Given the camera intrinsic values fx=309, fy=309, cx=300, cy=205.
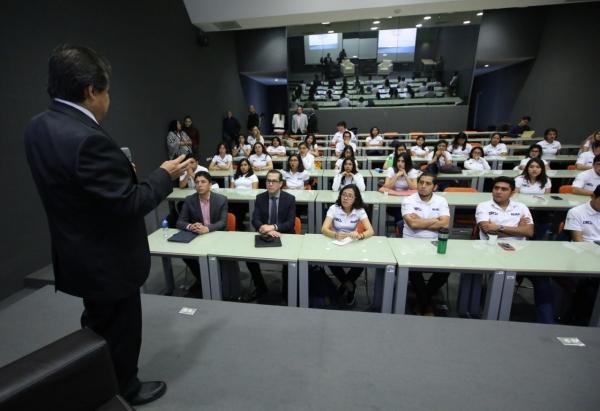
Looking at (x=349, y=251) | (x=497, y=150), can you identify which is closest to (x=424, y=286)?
(x=349, y=251)

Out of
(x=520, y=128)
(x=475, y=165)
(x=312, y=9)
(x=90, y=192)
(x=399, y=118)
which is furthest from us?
(x=399, y=118)

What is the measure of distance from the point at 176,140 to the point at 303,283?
5301 millimetres

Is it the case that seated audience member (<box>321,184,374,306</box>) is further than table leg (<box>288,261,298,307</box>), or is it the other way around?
seated audience member (<box>321,184,374,306</box>)

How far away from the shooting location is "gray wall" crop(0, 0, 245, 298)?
3.17 meters

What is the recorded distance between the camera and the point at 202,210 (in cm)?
322

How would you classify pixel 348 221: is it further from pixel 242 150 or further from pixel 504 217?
pixel 242 150

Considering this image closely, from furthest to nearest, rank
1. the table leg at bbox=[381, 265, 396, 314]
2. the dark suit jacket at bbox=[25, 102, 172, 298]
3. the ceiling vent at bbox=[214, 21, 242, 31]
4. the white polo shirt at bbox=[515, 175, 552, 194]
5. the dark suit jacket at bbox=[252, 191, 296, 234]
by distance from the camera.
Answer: the ceiling vent at bbox=[214, 21, 242, 31], the white polo shirt at bbox=[515, 175, 552, 194], the dark suit jacket at bbox=[252, 191, 296, 234], the table leg at bbox=[381, 265, 396, 314], the dark suit jacket at bbox=[25, 102, 172, 298]

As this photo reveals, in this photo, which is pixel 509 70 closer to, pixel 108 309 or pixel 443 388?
pixel 443 388

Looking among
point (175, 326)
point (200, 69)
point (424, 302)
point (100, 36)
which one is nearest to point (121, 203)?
point (175, 326)

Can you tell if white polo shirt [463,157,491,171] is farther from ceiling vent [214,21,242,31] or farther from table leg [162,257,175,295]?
ceiling vent [214,21,242,31]

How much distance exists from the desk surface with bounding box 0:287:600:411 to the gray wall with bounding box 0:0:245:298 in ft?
4.71

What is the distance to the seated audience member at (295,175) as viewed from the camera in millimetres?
5098

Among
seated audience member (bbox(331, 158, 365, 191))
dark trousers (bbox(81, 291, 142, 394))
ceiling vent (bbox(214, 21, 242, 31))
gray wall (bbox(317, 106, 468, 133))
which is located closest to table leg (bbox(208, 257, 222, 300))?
dark trousers (bbox(81, 291, 142, 394))

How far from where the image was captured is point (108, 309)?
1.23 meters
